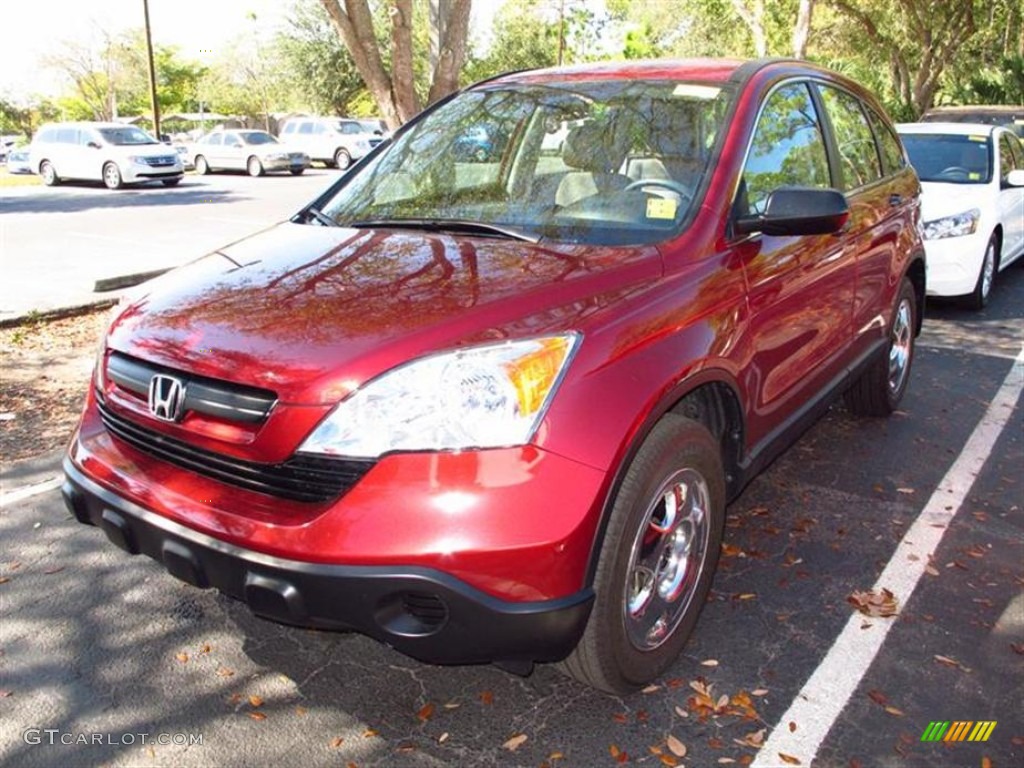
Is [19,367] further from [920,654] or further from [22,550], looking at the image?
[920,654]

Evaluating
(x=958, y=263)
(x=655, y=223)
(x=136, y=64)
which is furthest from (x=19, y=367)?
(x=136, y=64)

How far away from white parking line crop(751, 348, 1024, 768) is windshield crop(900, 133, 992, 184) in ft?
14.6

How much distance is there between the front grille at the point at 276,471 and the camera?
2.21 meters

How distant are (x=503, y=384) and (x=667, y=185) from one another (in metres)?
1.28

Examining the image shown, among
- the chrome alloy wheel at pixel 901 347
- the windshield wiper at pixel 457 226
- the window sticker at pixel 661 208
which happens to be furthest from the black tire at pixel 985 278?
the windshield wiper at pixel 457 226

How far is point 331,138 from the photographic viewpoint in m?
32.4

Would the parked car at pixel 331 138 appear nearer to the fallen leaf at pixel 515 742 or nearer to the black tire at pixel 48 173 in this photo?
the black tire at pixel 48 173

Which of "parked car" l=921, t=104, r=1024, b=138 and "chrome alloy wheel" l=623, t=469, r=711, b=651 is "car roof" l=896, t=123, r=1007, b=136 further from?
"chrome alloy wheel" l=623, t=469, r=711, b=651

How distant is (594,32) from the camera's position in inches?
2244

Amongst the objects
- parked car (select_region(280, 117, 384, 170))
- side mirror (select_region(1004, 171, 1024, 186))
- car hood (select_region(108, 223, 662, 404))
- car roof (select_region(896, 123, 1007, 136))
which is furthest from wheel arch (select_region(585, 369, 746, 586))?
parked car (select_region(280, 117, 384, 170))

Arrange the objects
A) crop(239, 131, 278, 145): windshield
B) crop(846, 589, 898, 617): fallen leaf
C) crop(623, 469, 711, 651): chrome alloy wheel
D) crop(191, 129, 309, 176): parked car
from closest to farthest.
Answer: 1. crop(623, 469, 711, 651): chrome alloy wheel
2. crop(846, 589, 898, 617): fallen leaf
3. crop(191, 129, 309, 176): parked car
4. crop(239, 131, 278, 145): windshield

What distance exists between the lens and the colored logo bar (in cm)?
257

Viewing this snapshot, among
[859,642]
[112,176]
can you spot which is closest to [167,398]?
[859,642]

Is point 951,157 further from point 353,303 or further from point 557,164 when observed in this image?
point 353,303
